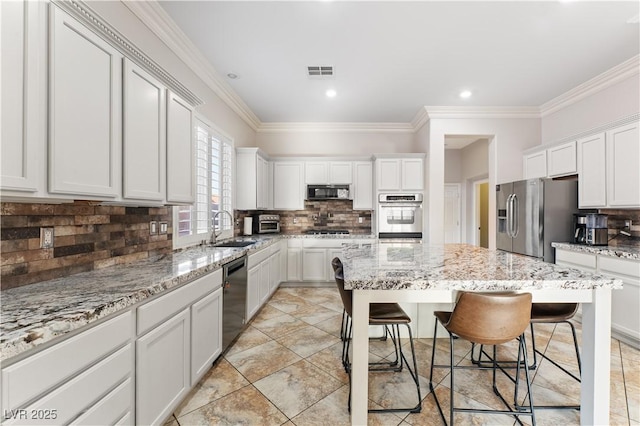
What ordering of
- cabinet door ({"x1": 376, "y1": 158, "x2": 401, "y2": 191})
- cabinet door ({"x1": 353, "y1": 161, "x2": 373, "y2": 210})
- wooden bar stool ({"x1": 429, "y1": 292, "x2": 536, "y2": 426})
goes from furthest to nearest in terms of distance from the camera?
cabinet door ({"x1": 353, "y1": 161, "x2": 373, "y2": 210}), cabinet door ({"x1": 376, "y1": 158, "x2": 401, "y2": 191}), wooden bar stool ({"x1": 429, "y1": 292, "x2": 536, "y2": 426})

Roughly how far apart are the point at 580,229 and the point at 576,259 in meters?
0.47

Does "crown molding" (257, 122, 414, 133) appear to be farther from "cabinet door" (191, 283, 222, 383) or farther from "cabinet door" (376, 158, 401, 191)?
"cabinet door" (191, 283, 222, 383)

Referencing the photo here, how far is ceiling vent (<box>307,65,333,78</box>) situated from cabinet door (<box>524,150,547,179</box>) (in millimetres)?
3320

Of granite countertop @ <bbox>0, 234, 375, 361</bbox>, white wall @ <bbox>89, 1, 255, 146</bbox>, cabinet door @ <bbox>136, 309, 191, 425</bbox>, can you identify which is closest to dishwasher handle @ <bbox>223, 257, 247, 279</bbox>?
granite countertop @ <bbox>0, 234, 375, 361</bbox>

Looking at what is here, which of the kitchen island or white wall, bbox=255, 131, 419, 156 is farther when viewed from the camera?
white wall, bbox=255, 131, 419, 156

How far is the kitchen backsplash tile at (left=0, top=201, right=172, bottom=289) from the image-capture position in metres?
1.32

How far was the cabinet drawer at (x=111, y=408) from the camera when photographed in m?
1.06

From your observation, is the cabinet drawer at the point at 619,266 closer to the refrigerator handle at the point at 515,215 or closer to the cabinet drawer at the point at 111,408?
the refrigerator handle at the point at 515,215

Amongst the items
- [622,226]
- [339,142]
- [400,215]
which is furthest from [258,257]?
[622,226]

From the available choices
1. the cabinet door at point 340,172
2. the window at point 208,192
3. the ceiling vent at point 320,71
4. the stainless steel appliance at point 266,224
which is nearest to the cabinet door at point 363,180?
the cabinet door at point 340,172

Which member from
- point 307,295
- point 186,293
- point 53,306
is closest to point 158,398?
point 186,293

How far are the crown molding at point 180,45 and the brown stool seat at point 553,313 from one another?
364cm

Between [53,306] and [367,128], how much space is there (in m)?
5.04

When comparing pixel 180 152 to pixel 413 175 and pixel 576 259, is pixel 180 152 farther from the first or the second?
pixel 576 259
